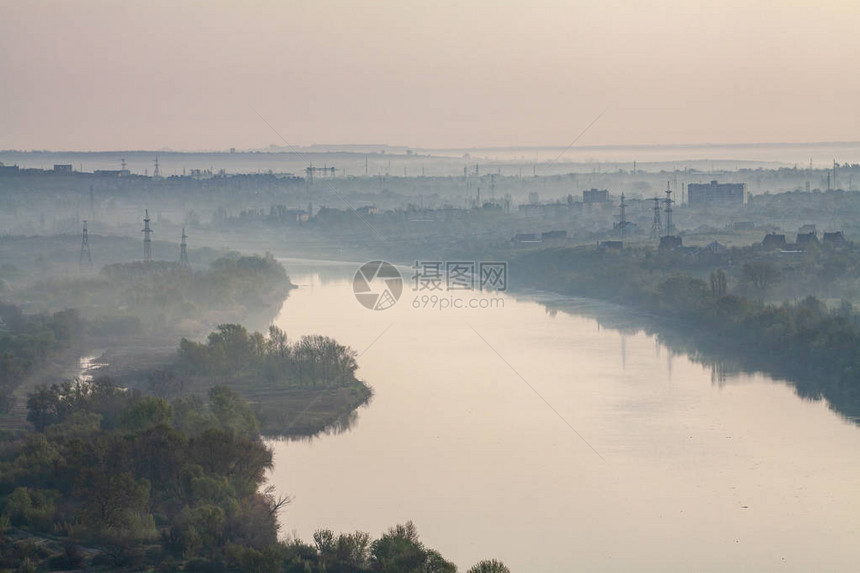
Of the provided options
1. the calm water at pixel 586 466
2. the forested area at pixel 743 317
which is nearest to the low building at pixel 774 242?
the forested area at pixel 743 317

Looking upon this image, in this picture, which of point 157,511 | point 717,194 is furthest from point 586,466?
point 717,194

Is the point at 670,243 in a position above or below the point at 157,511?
above

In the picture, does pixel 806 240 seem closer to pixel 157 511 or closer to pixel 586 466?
pixel 586 466

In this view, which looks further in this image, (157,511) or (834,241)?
(834,241)

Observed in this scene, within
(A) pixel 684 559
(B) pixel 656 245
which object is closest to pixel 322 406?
(A) pixel 684 559

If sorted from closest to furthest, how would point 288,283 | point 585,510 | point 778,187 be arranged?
point 585,510 < point 288,283 < point 778,187

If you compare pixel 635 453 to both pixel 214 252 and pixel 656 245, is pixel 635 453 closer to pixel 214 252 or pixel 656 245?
pixel 656 245

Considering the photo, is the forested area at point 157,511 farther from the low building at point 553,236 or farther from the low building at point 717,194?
the low building at point 717,194

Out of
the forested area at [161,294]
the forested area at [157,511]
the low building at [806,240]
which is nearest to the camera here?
the forested area at [157,511]
